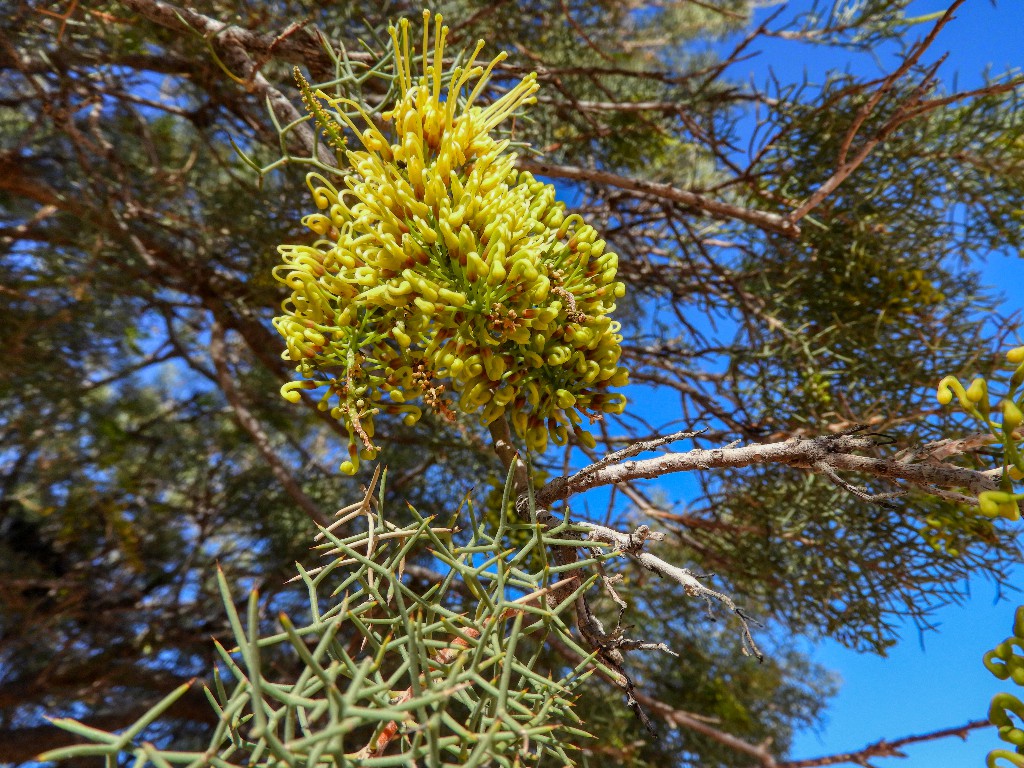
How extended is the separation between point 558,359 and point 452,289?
0.16 metres

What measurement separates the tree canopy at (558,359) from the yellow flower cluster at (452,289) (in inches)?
0.7

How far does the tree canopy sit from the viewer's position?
1382mm

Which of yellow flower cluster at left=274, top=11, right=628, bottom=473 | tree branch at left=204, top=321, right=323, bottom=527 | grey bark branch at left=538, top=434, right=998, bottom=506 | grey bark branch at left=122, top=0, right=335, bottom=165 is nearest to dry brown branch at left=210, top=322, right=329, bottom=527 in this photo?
tree branch at left=204, top=321, right=323, bottom=527

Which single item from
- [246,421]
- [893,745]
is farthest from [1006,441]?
[246,421]

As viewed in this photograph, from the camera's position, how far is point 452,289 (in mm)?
790

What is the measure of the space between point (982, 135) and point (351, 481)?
302 cm

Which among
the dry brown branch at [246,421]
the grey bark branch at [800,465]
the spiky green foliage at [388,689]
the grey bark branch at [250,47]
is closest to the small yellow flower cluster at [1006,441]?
the grey bark branch at [800,465]

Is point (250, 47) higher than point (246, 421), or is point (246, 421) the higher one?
point (250, 47)

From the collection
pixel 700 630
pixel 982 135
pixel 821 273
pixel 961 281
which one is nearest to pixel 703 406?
pixel 821 273

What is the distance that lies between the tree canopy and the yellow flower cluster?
0.02 m

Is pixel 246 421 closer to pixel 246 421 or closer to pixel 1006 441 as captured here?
pixel 246 421

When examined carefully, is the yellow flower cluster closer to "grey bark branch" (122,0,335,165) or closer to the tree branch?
"grey bark branch" (122,0,335,165)

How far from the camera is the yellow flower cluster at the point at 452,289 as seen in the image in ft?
2.56

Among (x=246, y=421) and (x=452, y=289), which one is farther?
(x=246, y=421)
